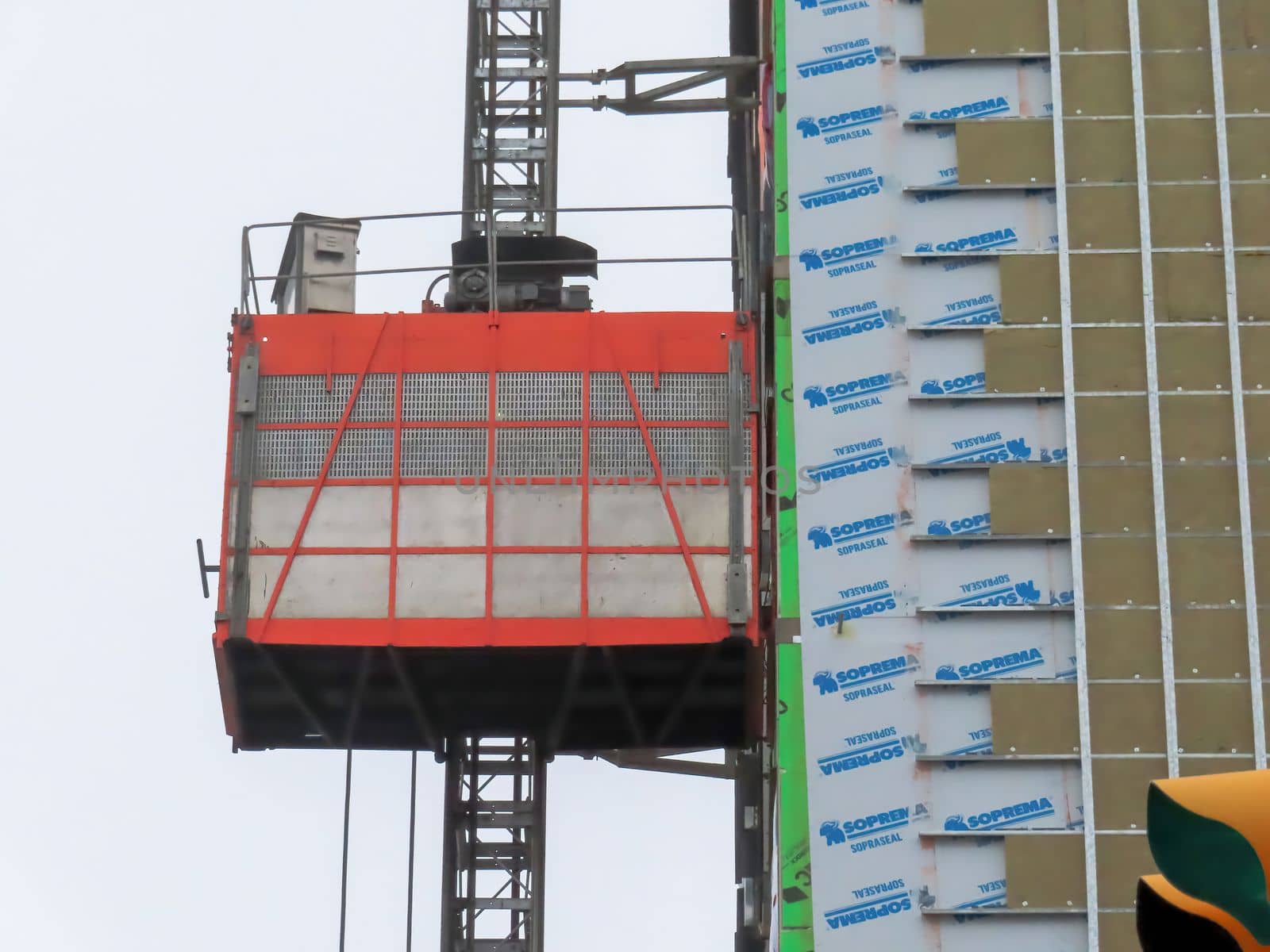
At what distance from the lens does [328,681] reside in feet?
66.1

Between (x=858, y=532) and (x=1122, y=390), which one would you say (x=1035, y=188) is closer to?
(x=1122, y=390)

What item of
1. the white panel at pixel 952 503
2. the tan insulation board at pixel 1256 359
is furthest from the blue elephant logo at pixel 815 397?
the tan insulation board at pixel 1256 359

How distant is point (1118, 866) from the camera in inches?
701

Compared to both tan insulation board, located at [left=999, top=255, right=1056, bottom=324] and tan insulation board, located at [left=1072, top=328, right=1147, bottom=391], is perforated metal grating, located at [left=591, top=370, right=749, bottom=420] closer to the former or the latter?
tan insulation board, located at [left=999, top=255, right=1056, bottom=324]

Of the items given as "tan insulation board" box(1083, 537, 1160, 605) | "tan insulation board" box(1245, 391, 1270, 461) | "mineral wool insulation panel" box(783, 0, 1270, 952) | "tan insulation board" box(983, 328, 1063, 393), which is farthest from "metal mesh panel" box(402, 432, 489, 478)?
"tan insulation board" box(1245, 391, 1270, 461)

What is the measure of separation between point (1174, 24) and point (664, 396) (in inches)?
247

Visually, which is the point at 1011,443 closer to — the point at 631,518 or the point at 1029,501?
the point at 1029,501

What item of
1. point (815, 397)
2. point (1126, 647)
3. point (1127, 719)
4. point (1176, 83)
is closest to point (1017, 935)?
point (1127, 719)

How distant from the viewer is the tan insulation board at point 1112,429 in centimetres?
1872

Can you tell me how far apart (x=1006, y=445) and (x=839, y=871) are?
4.33 meters

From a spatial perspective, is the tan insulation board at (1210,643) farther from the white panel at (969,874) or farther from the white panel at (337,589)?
the white panel at (337,589)

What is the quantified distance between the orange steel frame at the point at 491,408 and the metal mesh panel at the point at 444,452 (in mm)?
59

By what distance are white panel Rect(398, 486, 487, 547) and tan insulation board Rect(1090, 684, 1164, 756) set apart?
6.06 metres

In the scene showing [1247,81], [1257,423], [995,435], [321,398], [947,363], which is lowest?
[995,435]
